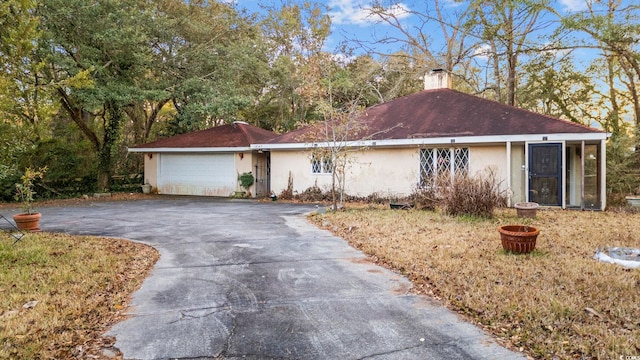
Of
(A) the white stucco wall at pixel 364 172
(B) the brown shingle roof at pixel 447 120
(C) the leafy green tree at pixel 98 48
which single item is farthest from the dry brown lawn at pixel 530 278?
(C) the leafy green tree at pixel 98 48

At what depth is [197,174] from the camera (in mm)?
17109

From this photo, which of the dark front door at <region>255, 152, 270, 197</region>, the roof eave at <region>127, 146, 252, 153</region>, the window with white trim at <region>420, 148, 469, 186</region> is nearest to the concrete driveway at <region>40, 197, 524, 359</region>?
the window with white trim at <region>420, 148, 469, 186</region>

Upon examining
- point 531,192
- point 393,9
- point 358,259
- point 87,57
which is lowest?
point 358,259

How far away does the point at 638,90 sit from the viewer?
50.8ft

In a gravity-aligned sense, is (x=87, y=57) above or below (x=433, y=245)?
above

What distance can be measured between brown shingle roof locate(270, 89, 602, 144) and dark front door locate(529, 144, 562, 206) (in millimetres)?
525

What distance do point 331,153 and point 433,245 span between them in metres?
5.47

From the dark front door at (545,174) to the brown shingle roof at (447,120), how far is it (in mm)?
525

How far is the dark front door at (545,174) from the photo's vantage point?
10.9 meters

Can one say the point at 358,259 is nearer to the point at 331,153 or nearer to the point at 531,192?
the point at 331,153

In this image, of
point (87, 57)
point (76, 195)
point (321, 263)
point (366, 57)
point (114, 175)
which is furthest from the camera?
point (366, 57)

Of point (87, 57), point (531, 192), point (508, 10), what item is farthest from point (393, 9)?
point (87, 57)

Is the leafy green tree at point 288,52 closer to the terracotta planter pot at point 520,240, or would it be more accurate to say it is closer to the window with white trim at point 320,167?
the window with white trim at point 320,167

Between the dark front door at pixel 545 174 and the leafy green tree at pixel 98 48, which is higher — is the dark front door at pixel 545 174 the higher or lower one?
the lower one
